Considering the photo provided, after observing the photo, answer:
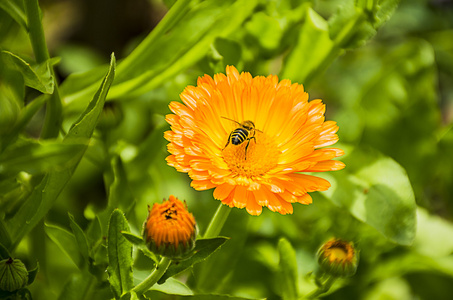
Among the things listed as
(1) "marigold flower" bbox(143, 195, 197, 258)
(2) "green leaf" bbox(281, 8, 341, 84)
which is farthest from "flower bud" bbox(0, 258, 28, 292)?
(2) "green leaf" bbox(281, 8, 341, 84)

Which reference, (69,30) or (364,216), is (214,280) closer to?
(364,216)

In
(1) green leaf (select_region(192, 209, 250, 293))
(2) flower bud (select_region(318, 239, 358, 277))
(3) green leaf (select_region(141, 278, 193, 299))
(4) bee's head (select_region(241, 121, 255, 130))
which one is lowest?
(1) green leaf (select_region(192, 209, 250, 293))

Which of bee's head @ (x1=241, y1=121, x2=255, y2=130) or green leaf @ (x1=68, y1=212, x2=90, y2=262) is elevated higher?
bee's head @ (x1=241, y1=121, x2=255, y2=130)

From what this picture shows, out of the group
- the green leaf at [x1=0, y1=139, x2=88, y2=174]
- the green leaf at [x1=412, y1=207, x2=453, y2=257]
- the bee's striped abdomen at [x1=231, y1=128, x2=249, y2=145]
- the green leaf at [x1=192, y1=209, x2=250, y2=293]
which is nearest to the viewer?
the green leaf at [x1=0, y1=139, x2=88, y2=174]

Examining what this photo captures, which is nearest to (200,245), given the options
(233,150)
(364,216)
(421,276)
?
(233,150)

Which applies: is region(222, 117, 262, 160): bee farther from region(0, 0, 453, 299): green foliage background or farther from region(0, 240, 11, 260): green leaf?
region(0, 240, 11, 260): green leaf

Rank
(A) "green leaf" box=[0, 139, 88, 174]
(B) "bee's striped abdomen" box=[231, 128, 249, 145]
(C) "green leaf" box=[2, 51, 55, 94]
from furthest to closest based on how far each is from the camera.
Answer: (B) "bee's striped abdomen" box=[231, 128, 249, 145]
(C) "green leaf" box=[2, 51, 55, 94]
(A) "green leaf" box=[0, 139, 88, 174]

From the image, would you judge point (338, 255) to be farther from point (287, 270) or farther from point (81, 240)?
point (81, 240)
